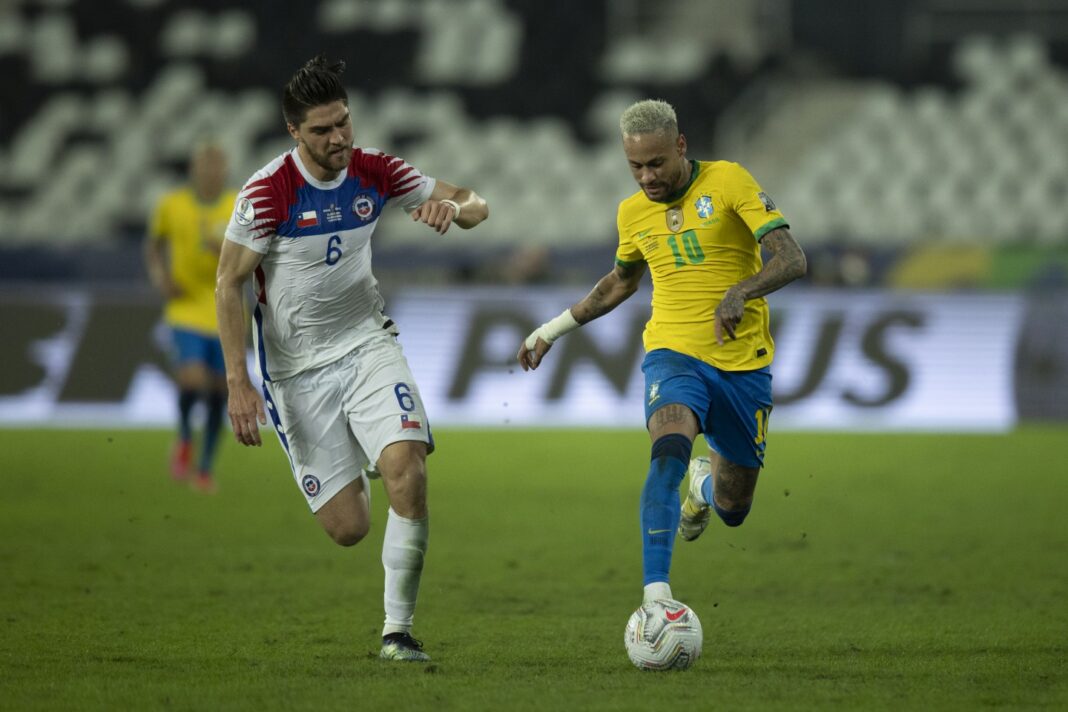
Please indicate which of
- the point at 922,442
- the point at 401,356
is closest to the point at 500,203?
the point at 922,442

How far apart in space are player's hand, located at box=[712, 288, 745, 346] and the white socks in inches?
51.5

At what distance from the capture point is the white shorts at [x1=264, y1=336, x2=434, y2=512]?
5977 mm

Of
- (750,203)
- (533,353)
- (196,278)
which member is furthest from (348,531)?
(196,278)

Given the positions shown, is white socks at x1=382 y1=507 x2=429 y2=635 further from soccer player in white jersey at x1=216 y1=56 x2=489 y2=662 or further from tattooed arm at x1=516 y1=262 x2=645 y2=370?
tattooed arm at x1=516 y1=262 x2=645 y2=370

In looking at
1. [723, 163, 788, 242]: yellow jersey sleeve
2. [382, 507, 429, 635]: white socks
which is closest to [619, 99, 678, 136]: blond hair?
[723, 163, 788, 242]: yellow jersey sleeve

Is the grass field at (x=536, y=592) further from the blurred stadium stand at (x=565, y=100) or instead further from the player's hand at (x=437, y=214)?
the blurred stadium stand at (x=565, y=100)

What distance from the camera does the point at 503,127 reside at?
70.1ft

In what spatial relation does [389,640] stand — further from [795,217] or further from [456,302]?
[795,217]

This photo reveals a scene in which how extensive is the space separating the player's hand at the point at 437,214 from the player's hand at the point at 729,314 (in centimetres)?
106

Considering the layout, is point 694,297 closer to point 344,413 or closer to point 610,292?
point 610,292

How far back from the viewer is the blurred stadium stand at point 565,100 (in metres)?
20.4

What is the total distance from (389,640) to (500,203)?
48.8 ft

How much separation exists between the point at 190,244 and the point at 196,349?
781 millimetres

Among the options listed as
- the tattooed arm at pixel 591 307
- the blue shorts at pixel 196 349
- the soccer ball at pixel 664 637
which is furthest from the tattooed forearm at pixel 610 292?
the blue shorts at pixel 196 349
